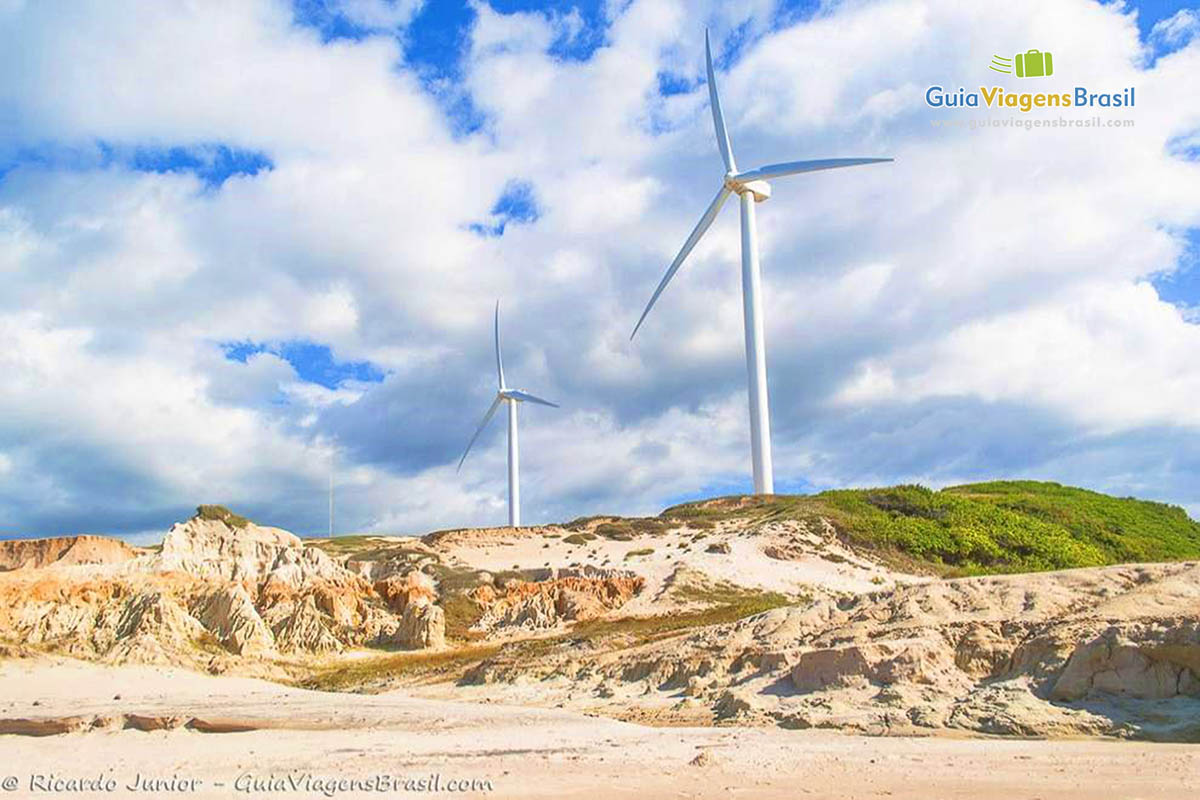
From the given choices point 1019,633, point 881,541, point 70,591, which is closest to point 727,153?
point 881,541

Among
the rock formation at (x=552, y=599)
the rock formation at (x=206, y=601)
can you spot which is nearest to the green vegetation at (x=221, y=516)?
the rock formation at (x=206, y=601)

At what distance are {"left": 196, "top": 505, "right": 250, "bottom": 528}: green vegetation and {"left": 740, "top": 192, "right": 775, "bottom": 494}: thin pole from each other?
3178 centimetres

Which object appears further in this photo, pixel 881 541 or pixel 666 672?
pixel 881 541

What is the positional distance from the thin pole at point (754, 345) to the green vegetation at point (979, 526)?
11.9ft

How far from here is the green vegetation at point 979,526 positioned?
50438 millimetres

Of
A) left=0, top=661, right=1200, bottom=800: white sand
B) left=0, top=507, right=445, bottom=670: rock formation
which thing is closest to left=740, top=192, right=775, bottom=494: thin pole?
left=0, top=507, right=445, bottom=670: rock formation

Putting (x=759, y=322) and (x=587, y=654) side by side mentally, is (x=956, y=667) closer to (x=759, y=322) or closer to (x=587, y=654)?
(x=587, y=654)

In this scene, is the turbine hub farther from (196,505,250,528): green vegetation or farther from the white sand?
the white sand

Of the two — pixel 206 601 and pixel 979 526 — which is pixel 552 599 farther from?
pixel 979 526

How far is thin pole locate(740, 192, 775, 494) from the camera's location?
5916cm

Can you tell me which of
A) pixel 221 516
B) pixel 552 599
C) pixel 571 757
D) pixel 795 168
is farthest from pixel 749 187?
pixel 571 757

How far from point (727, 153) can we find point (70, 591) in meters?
45.2

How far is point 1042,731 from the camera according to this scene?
11.7 m

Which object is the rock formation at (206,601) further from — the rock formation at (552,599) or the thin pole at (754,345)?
the thin pole at (754,345)
